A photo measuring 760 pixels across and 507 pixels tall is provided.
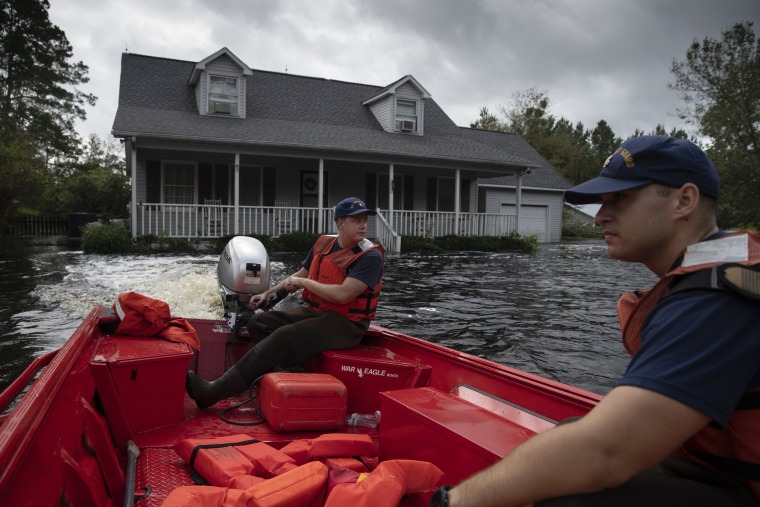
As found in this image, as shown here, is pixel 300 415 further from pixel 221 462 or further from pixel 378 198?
pixel 378 198

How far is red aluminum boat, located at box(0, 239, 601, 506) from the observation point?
188 cm

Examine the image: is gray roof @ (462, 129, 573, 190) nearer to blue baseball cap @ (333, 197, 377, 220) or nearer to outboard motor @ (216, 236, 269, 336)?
outboard motor @ (216, 236, 269, 336)

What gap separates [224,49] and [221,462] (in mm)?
17334

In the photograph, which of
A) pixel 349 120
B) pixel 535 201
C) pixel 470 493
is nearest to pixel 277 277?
pixel 470 493

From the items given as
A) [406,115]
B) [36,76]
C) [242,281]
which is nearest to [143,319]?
[242,281]

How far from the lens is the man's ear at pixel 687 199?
1.35 metres

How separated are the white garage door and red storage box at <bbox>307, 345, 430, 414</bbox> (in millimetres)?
22908

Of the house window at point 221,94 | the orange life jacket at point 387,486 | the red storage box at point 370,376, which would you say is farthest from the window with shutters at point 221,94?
the orange life jacket at point 387,486

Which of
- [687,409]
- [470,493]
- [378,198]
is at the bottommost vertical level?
[470,493]

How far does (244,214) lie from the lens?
1678 centimetres

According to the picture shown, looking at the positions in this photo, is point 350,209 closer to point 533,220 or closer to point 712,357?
point 712,357

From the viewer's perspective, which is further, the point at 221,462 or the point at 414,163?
the point at 414,163

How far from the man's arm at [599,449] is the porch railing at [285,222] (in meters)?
15.2

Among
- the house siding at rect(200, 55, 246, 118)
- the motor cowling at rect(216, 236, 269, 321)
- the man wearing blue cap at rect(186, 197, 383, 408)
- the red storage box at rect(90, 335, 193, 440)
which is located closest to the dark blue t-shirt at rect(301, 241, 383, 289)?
the man wearing blue cap at rect(186, 197, 383, 408)
